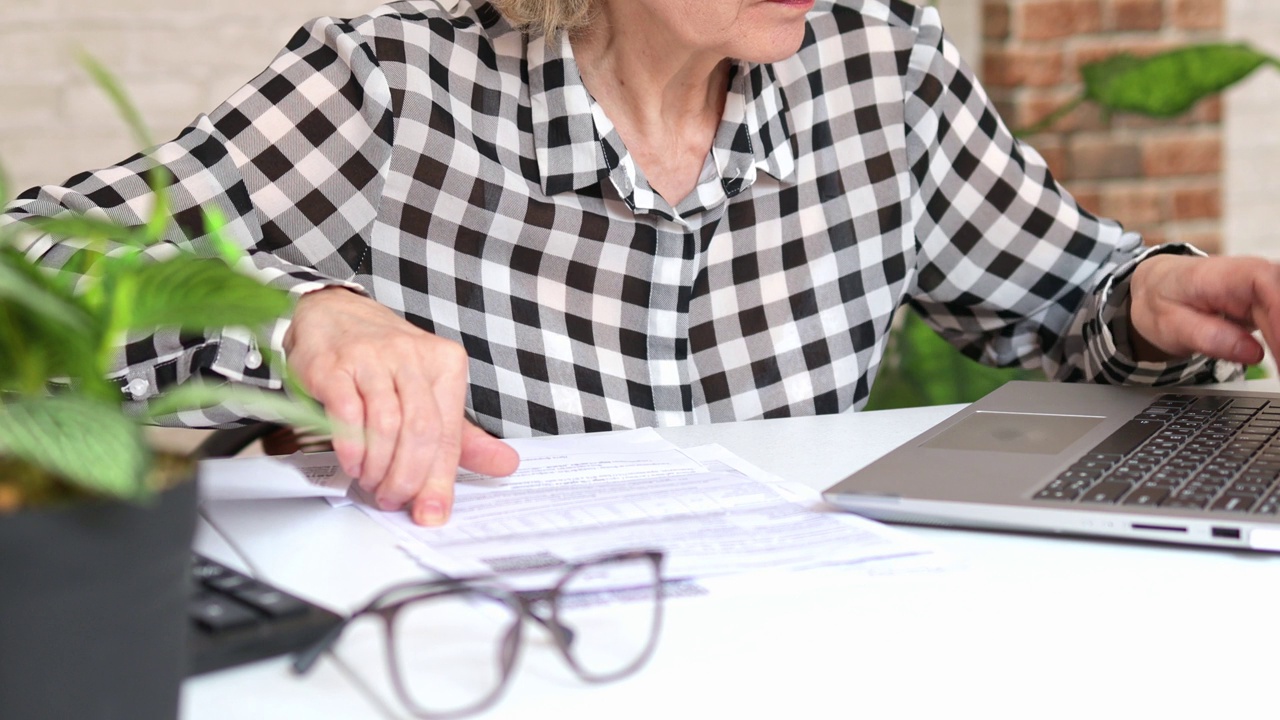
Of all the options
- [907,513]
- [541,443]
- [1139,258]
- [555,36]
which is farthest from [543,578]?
[1139,258]

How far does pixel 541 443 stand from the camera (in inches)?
35.3

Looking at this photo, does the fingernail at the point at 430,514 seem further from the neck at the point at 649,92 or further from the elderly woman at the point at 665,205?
the neck at the point at 649,92

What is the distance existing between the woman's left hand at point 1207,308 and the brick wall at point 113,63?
1.41m

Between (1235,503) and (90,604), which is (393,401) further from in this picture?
(1235,503)

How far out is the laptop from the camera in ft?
2.11

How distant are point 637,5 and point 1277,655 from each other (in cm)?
80

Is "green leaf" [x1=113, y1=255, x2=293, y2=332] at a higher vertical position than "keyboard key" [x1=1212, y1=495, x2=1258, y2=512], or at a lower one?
higher

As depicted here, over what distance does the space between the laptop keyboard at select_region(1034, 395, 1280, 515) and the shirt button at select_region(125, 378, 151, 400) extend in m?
0.58

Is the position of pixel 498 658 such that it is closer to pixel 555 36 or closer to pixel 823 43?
pixel 555 36

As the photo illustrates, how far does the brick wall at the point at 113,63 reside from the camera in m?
1.88

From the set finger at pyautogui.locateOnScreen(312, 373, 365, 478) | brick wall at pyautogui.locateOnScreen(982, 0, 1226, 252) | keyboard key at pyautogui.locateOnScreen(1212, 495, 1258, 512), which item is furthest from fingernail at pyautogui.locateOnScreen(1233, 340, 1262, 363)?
brick wall at pyautogui.locateOnScreen(982, 0, 1226, 252)

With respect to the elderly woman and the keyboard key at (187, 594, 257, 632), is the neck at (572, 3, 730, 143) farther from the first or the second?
the keyboard key at (187, 594, 257, 632)

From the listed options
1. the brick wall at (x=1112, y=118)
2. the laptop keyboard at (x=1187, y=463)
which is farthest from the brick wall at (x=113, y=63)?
the laptop keyboard at (x=1187, y=463)

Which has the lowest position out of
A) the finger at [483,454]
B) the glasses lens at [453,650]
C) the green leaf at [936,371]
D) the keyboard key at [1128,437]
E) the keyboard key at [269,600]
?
the green leaf at [936,371]
